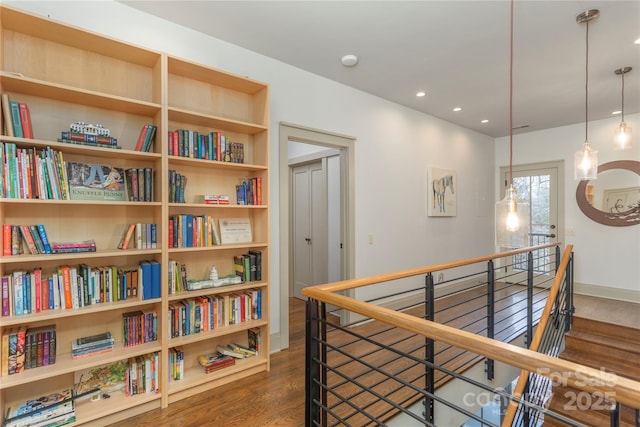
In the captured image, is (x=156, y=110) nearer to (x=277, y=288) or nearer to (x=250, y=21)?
(x=250, y=21)

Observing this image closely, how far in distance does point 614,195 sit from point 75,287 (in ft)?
21.3


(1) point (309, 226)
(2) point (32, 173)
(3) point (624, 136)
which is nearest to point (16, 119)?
(2) point (32, 173)

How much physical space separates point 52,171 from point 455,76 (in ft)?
11.6

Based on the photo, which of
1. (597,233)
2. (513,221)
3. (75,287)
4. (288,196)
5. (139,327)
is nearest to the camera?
(75,287)

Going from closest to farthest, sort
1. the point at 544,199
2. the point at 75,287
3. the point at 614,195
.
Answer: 1. the point at 75,287
2. the point at 614,195
3. the point at 544,199

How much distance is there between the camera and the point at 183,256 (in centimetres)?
249

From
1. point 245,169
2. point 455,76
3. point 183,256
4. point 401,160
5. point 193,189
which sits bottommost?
point 183,256

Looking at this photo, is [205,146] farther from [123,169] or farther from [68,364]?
[68,364]

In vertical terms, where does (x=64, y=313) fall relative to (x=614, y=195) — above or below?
below

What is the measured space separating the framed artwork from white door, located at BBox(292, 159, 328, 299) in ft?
5.03

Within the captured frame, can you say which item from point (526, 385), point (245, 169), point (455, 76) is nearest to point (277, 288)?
point (245, 169)

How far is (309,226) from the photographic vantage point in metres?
4.94

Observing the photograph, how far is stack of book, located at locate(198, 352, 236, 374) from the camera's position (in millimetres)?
2395

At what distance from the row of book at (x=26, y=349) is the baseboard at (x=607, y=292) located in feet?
21.4
